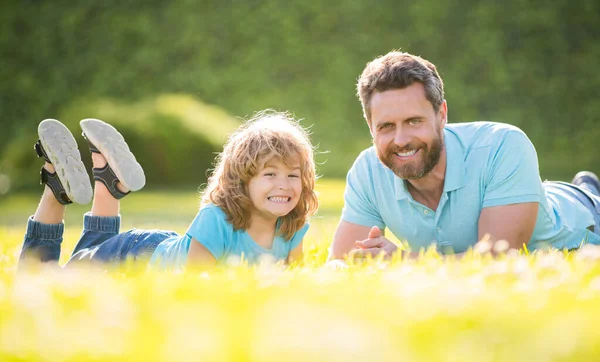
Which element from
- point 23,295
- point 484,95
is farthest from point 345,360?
point 484,95

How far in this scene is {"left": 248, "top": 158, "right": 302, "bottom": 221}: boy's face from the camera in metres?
3.58

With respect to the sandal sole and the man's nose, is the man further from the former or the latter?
the sandal sole

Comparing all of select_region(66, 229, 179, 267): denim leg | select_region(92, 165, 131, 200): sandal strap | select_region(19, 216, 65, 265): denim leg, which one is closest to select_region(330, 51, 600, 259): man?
select_region(66, 229, 179, 267): denim leg

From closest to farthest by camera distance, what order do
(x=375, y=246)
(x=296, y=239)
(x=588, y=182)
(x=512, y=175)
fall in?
1. (x=375, y=246)
2. (x=512, y=175)
3. (x=296, y=239)
4. (x=588, y=182)

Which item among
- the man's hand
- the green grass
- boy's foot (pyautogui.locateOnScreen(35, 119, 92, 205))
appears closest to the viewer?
the green grass

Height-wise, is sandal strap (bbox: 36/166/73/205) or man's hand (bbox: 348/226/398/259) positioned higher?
sandal strap (bbox: 36/166/73/205)

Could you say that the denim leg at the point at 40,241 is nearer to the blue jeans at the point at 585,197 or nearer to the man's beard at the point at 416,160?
the man's beard at the point at 416,160

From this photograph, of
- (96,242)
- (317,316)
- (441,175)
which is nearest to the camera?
(317,316)

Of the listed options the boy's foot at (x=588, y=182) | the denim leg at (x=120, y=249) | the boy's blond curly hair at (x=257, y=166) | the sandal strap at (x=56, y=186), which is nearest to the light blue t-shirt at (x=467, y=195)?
the boy's blond curly hair at (x=257, y=166)

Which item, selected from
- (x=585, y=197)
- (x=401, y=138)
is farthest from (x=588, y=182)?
(x=401, y=138)

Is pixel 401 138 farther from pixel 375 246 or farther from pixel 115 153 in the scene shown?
pixel 115 153

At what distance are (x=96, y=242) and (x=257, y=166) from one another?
42.1 inches

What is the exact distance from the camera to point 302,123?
16641 mm

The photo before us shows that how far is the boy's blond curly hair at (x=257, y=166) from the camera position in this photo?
3607 millimetres
